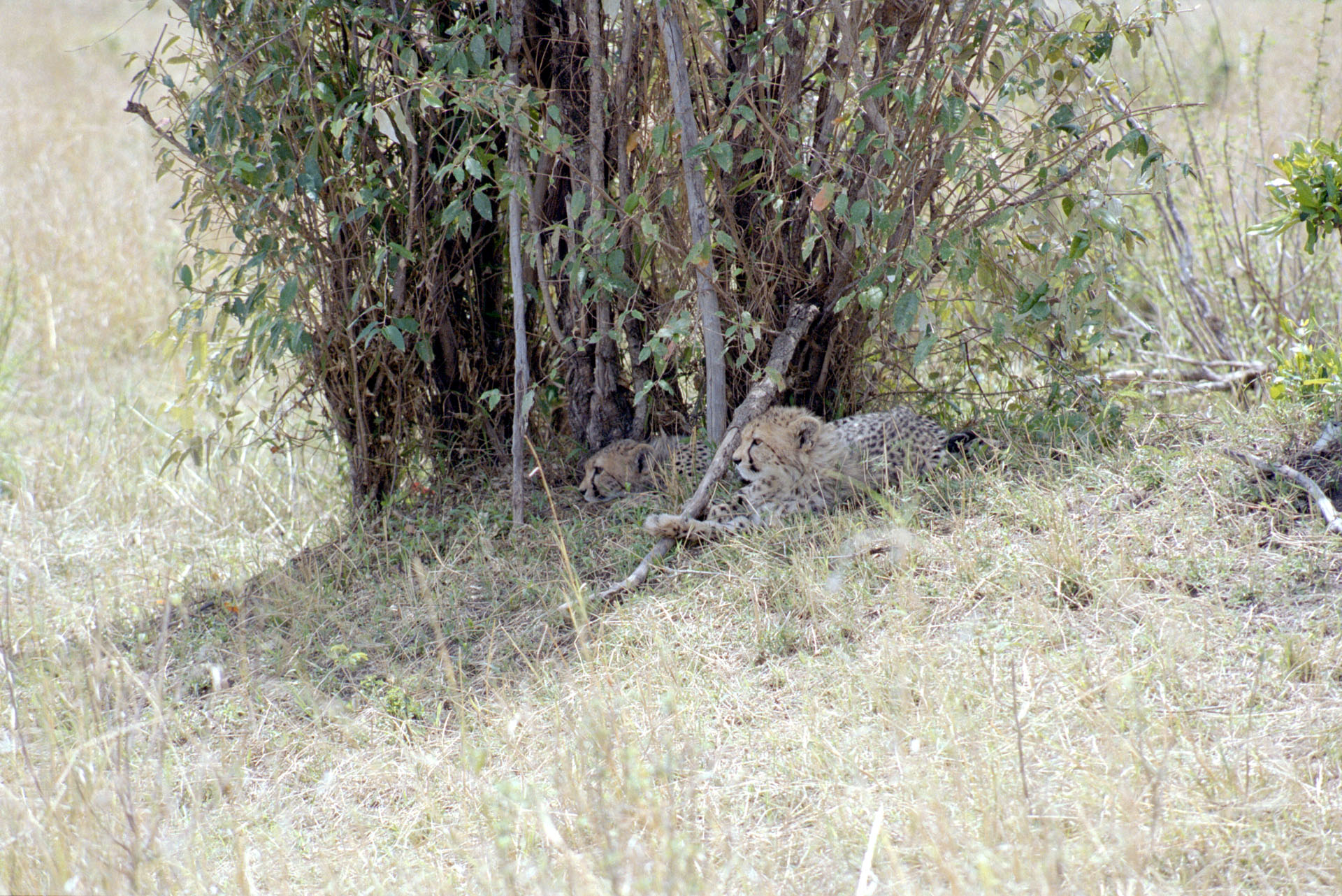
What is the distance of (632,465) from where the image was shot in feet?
13.8

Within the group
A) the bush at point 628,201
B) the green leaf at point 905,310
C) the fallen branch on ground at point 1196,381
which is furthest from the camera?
the fallen branch on ground at point 1196,381

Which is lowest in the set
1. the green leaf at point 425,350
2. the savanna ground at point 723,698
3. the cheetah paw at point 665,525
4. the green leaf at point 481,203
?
the savanna ground at point 723,698

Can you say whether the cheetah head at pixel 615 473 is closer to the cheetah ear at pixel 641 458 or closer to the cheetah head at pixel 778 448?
the cheetah ear at pixel 641 458

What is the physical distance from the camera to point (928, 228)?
3.66m

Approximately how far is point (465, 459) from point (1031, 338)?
2.28m

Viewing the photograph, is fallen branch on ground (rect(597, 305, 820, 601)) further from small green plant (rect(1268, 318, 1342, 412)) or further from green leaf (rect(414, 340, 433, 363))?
small green plant (rect(1268, 318, 1342, 412))

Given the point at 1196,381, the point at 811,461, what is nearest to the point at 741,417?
the point at 811,461

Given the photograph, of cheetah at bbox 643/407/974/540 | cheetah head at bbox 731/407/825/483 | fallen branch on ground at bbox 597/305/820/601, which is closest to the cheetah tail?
cheetah at bbox 643/407/974/540

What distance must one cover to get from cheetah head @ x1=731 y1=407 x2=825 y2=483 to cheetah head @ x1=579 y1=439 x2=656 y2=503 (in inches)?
18.9

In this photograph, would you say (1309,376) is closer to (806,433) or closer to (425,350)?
(806,433)

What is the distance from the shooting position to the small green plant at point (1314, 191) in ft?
11.2

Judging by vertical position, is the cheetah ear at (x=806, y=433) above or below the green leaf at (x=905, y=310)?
below

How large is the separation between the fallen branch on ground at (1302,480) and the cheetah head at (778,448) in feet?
4.29

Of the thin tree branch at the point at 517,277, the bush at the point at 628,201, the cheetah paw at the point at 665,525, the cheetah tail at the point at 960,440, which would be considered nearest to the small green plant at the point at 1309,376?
the bush at the point at 628,201
